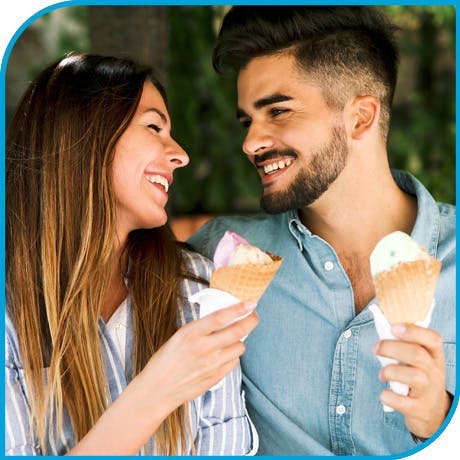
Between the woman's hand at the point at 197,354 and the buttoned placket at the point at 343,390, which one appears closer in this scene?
the woman's hand at the point at 197,354

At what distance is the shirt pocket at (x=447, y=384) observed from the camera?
1500 millimetres

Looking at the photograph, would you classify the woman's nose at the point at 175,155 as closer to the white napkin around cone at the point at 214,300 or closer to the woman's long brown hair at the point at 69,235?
the woman's long brown hair at the point at 69,235

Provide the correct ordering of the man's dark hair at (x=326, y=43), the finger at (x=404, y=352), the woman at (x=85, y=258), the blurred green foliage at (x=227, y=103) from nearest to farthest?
the finger at (x=404, y=352)
the woman at (x=85, y=258)
the man's dark hair at (x=326, y=43)
the blurred green foliage at (x=227, y=103)

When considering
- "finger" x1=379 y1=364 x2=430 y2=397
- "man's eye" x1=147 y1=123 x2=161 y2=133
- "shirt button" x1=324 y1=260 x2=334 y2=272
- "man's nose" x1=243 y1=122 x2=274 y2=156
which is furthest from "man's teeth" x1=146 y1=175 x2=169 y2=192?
"finger" x1=379 y1=364 x2=430 y2=397

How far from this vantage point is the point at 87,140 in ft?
4.70

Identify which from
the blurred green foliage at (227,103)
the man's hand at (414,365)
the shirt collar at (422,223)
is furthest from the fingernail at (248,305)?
the blurred green foliage at (227,103)

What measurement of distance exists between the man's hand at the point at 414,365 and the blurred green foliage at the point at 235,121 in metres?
1.84

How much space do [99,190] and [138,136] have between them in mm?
142

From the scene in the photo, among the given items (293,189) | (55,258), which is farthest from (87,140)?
(293,189)

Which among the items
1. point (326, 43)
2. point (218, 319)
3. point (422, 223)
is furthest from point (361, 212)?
point (218, 319)

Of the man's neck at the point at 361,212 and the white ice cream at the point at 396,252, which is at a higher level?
the man's neck at the point at 361,212

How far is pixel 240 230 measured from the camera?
173 centimetres

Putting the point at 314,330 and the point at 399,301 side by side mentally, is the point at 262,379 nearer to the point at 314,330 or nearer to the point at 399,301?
the point at 314,330

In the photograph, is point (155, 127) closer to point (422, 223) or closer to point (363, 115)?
point (363, 115)
